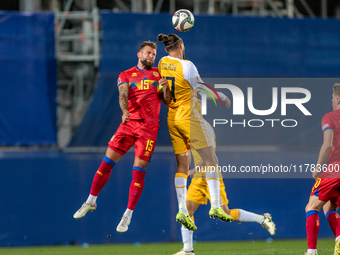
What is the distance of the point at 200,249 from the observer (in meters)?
7.85

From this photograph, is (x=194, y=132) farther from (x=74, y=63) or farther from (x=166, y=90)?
(x=74, y=63)

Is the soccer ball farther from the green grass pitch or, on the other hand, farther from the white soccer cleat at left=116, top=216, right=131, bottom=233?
the green grass pitch

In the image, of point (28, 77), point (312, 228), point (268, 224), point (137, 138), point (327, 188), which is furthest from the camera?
point (28, 77)

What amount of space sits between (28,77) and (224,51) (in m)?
3.34

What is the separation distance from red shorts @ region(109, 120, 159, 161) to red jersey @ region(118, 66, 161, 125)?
0.28 feet

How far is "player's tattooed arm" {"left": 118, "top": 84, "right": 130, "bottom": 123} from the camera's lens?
19.6ft

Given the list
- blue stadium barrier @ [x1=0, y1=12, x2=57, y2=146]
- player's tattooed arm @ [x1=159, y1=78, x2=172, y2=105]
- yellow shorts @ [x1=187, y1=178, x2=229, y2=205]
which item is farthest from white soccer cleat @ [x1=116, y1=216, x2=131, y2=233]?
blue stadium barrier @ [x1=0, y1=12, x2=57, y2=146]

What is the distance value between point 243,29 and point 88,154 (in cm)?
341

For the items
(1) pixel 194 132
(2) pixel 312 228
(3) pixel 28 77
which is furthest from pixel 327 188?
(3) pixel 28 77

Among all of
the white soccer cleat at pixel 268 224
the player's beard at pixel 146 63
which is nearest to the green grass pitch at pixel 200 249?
the white soccer cleat at pixel 268 224

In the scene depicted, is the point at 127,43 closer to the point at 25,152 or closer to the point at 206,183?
the point at 25,152

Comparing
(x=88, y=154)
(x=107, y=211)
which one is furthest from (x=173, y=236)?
(x=88, y=154)

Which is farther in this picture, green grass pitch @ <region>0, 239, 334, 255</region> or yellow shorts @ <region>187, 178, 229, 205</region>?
green grass pitch @ <region>0, 239, 334, 255</region>

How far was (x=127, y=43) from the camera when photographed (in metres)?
8.50
